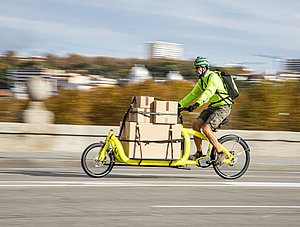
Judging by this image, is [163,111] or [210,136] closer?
[163,111]

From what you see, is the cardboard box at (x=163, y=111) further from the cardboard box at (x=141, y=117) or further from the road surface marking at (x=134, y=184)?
the road surface marking at (x=134, y=184)

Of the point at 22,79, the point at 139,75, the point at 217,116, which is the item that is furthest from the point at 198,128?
the point at 22,79

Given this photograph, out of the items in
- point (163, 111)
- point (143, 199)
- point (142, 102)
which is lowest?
point (143, 199)

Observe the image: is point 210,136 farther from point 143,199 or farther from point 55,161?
point 55,161

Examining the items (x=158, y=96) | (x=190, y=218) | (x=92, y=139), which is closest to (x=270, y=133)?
(x=158, y=96)

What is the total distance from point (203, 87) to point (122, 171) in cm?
246

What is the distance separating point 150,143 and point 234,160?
166 cm

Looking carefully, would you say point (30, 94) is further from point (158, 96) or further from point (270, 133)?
point (270, 133)

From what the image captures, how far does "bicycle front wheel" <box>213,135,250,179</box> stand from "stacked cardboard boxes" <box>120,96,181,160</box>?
3.34 feet

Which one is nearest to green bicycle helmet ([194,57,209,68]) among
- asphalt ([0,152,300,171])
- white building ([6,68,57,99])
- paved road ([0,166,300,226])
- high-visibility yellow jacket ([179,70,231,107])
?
high-visibility yellow jacket ([179,70,231,107])

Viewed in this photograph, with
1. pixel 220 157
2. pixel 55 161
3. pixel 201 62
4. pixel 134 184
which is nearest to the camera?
pixel 134 184

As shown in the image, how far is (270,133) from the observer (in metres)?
14.4

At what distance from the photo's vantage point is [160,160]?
894 centimetres

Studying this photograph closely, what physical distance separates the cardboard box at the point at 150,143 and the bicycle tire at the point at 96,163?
1.07 ft
